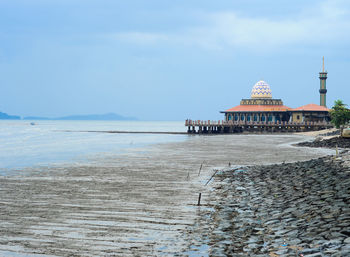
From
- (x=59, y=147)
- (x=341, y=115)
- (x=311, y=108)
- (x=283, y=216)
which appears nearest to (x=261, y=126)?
(x=311, y=108)

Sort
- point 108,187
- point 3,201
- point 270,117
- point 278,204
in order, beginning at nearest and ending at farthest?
point 278,204
point 3,201
point 108,187
point 270,117

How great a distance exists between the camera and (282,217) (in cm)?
995

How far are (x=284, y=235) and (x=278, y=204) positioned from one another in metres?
3.04

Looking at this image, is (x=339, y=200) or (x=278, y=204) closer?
(x=339, y=200)

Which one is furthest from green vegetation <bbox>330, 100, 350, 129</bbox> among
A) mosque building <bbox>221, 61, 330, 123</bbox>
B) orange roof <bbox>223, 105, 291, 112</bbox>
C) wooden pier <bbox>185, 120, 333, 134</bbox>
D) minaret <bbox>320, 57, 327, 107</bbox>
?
minaret <bbox>320, 57, 327, 107</bbox>

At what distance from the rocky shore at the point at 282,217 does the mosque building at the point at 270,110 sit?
68939 mm

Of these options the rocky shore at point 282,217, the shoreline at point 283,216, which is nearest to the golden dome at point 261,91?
→ the shoreline at point 283,216

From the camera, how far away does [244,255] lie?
7.52 meters

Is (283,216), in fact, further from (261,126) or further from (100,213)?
(261,126)

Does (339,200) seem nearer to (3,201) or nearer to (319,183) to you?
(319,183)

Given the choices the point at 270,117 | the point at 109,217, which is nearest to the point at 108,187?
the point at 109,217

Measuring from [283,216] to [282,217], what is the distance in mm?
96

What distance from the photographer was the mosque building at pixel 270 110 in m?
82.3

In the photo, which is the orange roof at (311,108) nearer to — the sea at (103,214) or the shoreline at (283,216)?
the sea at (103,214)
